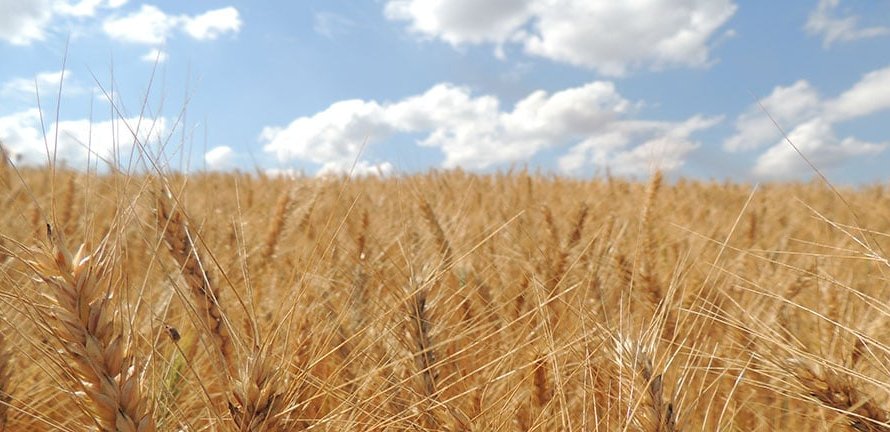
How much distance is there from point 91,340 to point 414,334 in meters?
0.70


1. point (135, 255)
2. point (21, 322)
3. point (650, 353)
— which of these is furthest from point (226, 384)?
point (135, 255)

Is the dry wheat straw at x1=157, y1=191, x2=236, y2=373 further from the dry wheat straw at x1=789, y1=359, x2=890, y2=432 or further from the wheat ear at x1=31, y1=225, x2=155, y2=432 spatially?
the dry wheat straw at x1=789, y1=359, x2=890, y2=432

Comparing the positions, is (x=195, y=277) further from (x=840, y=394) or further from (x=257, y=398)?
(x=840, y=394)

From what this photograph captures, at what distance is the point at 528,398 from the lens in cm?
146

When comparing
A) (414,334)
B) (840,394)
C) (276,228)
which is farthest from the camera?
(276,228)

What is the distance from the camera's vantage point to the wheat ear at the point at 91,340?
0.89 meters

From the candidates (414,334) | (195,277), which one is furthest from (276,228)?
(414,334)

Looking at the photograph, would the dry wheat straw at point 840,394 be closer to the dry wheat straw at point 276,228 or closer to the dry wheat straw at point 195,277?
the dry wheat straw at point 195,277

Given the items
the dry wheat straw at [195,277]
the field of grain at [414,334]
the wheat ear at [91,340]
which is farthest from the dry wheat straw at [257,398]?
the dry wheat straw at [195,277]

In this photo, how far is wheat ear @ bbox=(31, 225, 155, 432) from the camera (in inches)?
34.9

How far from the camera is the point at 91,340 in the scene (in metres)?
0.90

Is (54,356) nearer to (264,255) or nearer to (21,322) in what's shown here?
(21,322)

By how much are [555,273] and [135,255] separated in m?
2.06

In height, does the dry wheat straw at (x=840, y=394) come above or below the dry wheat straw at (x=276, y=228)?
below
